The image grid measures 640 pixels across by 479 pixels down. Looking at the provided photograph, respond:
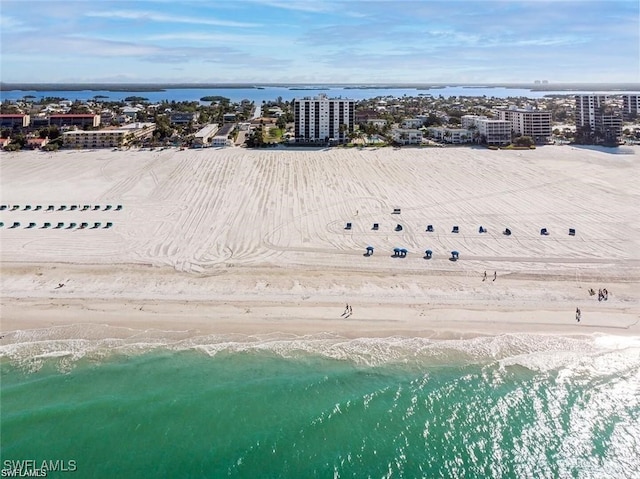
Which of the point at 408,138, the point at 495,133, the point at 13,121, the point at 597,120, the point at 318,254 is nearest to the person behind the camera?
the point at 318,254

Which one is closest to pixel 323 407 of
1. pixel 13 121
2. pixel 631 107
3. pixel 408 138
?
pixel 408 138

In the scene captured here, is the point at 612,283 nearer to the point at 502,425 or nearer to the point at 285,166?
the point at 502,425

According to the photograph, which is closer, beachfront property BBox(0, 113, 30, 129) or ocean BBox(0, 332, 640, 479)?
ocean BBox(0, 332, 640, 479)

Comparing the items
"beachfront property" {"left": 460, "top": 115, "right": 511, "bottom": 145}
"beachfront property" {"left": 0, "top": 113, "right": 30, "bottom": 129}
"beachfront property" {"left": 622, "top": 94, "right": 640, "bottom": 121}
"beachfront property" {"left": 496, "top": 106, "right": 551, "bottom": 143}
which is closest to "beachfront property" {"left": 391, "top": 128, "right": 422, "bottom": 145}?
"beachfront property" {"left": 460, "top": 115, "right": 511, "bottom": 145}

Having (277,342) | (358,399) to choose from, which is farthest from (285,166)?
(358,399)

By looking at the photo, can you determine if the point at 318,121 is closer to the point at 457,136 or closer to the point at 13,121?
the point at 457,136

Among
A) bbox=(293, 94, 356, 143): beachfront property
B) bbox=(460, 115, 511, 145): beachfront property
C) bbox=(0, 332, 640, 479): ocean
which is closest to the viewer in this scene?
bbox=(0, 332, 640, 479): ocean

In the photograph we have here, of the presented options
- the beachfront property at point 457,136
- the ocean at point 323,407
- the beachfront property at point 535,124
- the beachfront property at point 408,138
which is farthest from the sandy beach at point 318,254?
the beachfront property at point 535,124

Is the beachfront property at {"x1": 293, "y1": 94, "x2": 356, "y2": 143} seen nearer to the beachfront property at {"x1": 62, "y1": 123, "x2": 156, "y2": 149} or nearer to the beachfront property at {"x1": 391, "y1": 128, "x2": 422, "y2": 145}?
the beachfront property at {"x1": 391, "y1": 128, "x2": 422, "y2": 145}
